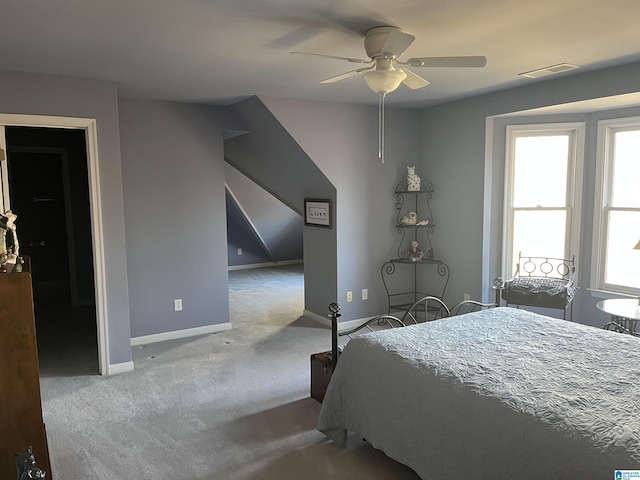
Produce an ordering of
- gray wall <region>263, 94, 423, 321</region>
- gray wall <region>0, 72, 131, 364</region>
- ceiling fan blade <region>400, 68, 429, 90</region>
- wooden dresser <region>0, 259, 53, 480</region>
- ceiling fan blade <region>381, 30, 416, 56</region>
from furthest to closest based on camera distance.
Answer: gray wall <region>263, 94, 423, 321</region>, gray wall <region>0, 72, 131, 364</region>, ceiling fan blade <region>400, 68, 429, 90</region>, ceiling fan blade <region>381, 30, 416, 56</region>, wooden dresser <region>0, 259, 53, 480</region>

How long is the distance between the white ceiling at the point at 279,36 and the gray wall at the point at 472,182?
0.84 metres

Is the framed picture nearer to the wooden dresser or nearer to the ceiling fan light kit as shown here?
the ceiling fan light kit

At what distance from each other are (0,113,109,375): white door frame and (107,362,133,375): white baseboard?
2 cm

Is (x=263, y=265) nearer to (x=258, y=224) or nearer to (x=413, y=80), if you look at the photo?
(x=258, y=224)

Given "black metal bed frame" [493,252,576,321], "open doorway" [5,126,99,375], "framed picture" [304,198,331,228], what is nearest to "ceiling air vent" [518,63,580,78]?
"black metal bed frame" [493,252,576,321]

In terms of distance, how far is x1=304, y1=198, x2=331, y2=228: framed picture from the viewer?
516 cm

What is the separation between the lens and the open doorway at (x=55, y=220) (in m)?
5.98

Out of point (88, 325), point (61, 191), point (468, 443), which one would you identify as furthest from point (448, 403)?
point (61, 191)

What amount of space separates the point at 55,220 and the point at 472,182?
19.2 ft

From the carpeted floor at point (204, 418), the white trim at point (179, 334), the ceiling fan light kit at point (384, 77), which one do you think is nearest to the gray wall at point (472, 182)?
the carpeted floor at point (204, 418)

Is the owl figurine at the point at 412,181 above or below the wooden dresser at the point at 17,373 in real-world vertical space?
above

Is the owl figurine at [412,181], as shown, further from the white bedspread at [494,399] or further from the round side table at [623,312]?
the white bedspread at [494,399]

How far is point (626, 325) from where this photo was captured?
3885 mm

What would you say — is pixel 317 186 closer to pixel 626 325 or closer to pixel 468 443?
pixel 626 325
